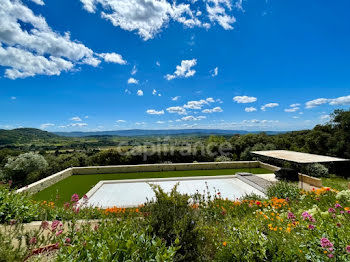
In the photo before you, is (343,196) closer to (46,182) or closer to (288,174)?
(288,174)

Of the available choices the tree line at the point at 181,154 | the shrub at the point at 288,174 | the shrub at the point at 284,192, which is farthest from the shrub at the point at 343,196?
the tree line at the point at 181,154

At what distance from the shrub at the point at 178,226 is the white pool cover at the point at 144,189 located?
436 centimetres

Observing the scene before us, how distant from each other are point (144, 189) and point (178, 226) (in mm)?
6729

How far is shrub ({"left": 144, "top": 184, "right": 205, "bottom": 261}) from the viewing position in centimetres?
205

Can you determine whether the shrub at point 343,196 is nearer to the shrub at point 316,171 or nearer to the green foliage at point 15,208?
the green foliage at point 15,208

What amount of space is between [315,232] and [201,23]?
10.1 metres

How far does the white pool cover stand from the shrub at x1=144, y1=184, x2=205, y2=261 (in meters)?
4.36

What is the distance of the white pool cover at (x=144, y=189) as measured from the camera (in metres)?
6.96

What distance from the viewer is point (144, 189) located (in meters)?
8.44

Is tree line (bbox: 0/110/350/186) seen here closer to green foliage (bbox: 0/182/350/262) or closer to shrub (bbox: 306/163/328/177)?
shrub (bbox: 306/163/328/177)

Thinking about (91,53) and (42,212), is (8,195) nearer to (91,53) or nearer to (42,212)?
(42,212)

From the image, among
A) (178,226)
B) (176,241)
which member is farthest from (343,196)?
(176,241)

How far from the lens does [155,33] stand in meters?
10.2

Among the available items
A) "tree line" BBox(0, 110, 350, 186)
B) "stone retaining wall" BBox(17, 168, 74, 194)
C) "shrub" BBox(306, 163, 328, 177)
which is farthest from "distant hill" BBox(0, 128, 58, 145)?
"shrub" BBox(306, 163, 328, 177)
